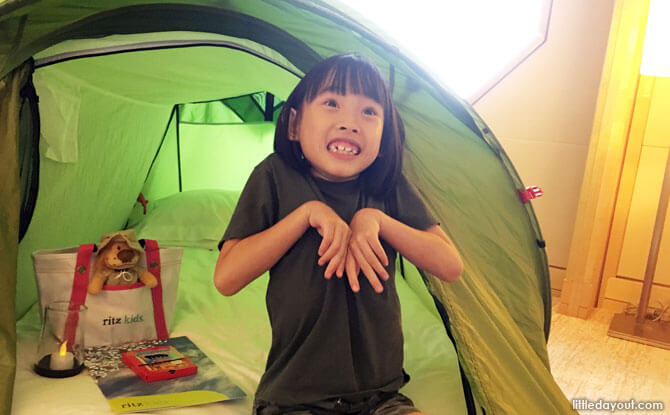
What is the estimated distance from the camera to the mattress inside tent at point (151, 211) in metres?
1.25

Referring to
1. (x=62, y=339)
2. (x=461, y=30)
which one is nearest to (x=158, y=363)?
(x=62, y=339)

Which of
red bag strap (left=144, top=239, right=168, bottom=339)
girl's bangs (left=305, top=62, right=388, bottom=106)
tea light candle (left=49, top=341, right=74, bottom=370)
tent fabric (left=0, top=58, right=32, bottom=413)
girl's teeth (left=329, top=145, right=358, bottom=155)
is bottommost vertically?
tea light candle (left=49, top=341, right=74, bottom=370)

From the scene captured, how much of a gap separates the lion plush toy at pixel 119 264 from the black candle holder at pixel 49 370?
17 centimetres

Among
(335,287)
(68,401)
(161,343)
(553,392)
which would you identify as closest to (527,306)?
(553,392)

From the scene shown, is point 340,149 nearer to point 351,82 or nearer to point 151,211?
point 351,82

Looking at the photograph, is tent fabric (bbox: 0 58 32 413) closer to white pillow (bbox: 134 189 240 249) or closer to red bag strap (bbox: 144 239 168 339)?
red bag strap (bbox: 144 239 168 339)

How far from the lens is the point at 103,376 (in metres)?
1.23

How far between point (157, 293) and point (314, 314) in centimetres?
59

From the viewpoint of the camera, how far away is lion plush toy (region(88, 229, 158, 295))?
4.52 feet

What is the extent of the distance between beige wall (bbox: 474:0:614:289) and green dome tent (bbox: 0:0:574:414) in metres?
1.10

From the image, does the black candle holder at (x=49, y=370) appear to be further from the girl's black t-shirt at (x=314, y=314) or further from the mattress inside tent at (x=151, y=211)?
the girl's black t-shirt at (x=314, y=314)

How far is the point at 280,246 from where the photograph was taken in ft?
3.09

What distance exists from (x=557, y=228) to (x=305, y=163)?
1835 mm

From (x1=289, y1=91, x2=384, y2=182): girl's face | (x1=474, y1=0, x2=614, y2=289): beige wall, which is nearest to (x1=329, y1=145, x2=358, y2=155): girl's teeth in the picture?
(x1=289, y1=91, x2=384, y2=182): girl's face
